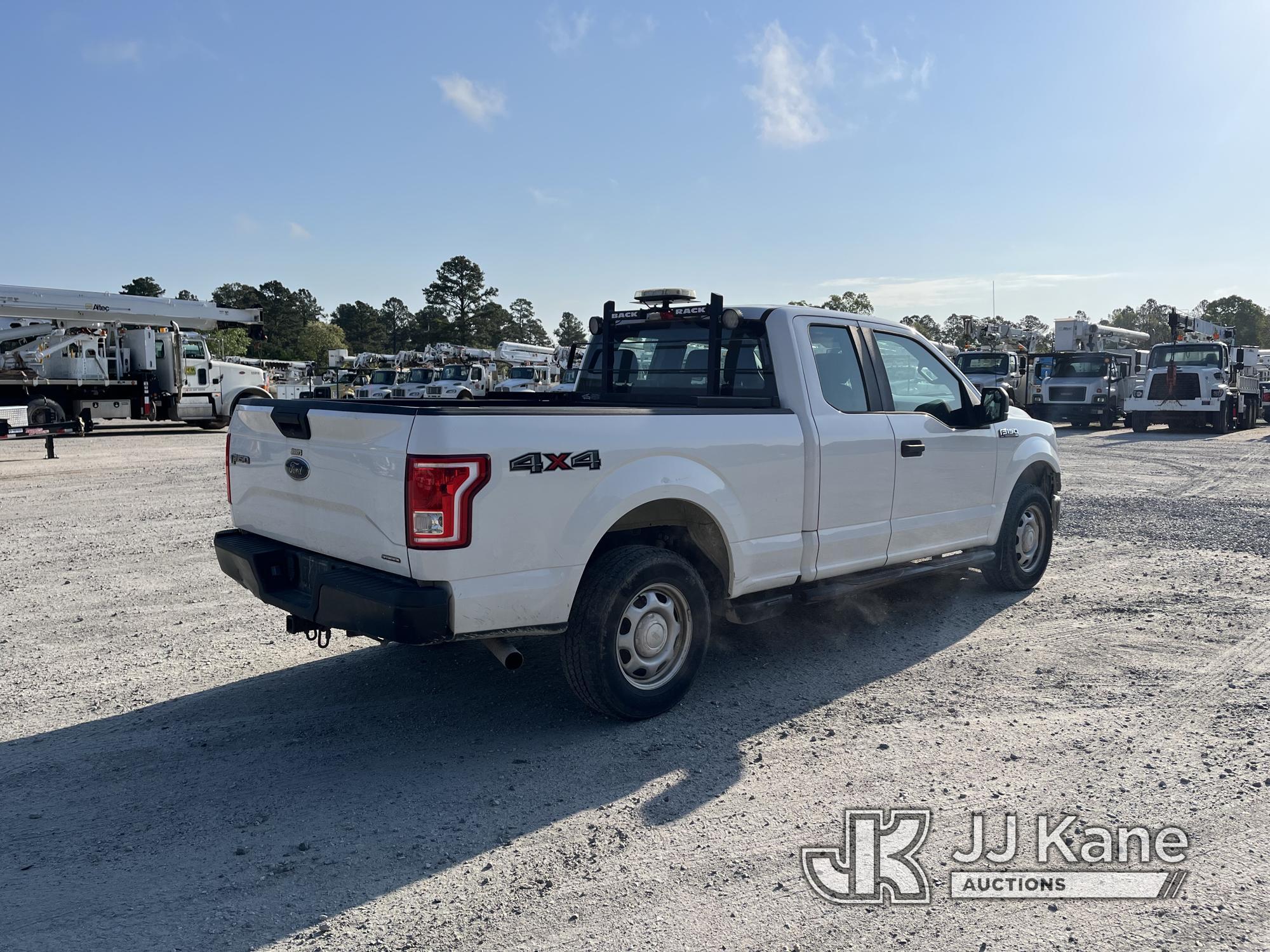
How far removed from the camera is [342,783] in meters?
3.83

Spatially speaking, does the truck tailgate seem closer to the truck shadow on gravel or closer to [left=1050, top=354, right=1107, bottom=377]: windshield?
the truck shadow on gravel

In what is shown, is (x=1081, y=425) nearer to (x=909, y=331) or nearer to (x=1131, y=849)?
(x=909, y=331)

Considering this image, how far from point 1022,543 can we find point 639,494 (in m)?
3.99

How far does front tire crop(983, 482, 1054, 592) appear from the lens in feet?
22.0

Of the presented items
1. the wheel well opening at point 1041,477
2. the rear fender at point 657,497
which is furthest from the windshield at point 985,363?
the rear fender at point 657,497

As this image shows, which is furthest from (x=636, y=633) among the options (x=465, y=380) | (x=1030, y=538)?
(x=465, y=380)

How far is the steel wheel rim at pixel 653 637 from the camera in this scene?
14.1ft

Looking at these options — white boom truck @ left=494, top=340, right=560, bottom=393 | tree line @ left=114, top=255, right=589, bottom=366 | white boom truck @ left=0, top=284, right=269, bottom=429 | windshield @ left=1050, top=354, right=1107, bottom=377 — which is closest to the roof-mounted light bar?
white boom truck @ left=0, top=284, right=269, bottom=429

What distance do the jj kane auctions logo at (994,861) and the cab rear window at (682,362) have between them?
252cm

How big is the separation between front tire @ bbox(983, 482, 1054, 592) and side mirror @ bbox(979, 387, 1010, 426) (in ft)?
2.63

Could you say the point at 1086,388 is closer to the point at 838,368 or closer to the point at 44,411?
the point at 838,368

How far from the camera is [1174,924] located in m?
2.86

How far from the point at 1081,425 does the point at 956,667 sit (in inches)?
1061

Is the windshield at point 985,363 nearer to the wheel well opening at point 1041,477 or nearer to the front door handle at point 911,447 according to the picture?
the wheel well opening at point 1041,477
